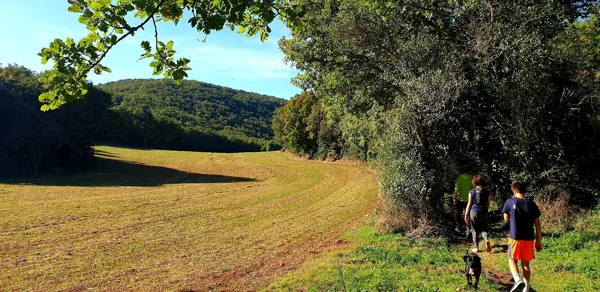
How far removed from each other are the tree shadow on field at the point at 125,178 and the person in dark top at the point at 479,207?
76.0ft

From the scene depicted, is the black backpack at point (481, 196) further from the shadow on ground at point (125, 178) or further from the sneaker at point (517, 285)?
the shadow on ground at point (125, 178)

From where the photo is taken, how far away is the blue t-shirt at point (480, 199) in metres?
7.62

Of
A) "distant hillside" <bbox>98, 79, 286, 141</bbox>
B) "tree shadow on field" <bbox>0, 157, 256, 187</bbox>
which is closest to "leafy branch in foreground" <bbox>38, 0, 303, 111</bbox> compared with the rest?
"tree shadow on field" <bbox>0, 157, 256, 187</bbox>

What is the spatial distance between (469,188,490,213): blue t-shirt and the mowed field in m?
4.05

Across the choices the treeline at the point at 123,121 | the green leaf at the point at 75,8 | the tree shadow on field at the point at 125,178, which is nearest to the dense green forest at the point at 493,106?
the green leaf at the point at 75,8

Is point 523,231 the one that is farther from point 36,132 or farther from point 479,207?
point 36,132

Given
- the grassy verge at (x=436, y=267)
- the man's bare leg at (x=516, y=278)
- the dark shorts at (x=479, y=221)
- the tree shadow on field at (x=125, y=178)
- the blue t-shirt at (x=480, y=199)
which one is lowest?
the tree shadow on field at (x=125, y=178)

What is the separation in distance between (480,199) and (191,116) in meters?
108

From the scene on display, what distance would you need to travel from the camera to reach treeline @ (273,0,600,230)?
934 centimetres

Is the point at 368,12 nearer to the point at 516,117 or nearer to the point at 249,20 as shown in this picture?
the point at 516,117

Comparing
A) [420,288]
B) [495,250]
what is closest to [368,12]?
[495,250]

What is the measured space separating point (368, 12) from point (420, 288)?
8.92m

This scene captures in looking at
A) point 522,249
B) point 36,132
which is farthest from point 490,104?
point 36,132

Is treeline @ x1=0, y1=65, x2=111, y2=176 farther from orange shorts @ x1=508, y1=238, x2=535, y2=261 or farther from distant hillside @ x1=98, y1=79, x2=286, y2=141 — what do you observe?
distant hillside @ x1=98, y1=79, x2=286, y2=141
